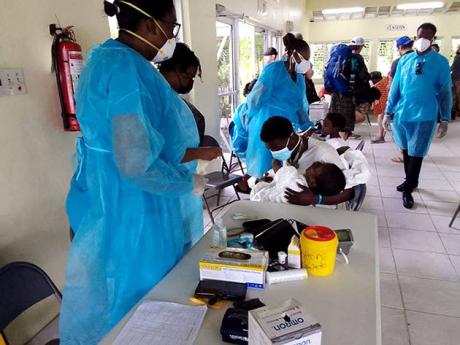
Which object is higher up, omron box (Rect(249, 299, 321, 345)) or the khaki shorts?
omron box (Rect(249, 299, 321, 345))

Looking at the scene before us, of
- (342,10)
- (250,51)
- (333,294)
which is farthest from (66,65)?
(342,10)

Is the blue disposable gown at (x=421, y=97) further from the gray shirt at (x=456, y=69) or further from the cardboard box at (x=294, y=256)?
the gray shirt at (x=456, y=69)

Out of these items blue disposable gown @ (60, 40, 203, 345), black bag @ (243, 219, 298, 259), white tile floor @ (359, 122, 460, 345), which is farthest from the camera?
white tile floor @ (359, 122, 460, 345)

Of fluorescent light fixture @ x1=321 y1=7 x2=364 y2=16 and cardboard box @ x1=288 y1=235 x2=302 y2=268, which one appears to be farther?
fluorescent light fixture @ x1=321 y1=7 x2=364 y2=16

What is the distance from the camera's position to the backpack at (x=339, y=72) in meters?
4.57

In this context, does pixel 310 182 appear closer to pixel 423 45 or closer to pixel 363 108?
pixel 423 45

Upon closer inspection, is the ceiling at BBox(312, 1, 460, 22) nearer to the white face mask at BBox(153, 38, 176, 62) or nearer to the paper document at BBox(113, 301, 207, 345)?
the white face mask at BBox(153, 38, 176, 62)

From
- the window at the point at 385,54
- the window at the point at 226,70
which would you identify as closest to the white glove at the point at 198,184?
the window at the point at 226,70

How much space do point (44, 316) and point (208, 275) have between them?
1293 millimetres

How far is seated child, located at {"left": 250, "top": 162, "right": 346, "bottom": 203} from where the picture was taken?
1653 millimetres

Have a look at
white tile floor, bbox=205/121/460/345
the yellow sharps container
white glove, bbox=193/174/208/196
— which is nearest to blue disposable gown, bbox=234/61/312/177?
white tile floor, bbox=205/121/460/345

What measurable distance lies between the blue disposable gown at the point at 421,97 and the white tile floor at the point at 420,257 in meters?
0.57

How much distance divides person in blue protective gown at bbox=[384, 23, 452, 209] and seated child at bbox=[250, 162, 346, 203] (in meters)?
1.89

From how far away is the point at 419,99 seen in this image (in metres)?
3.11
